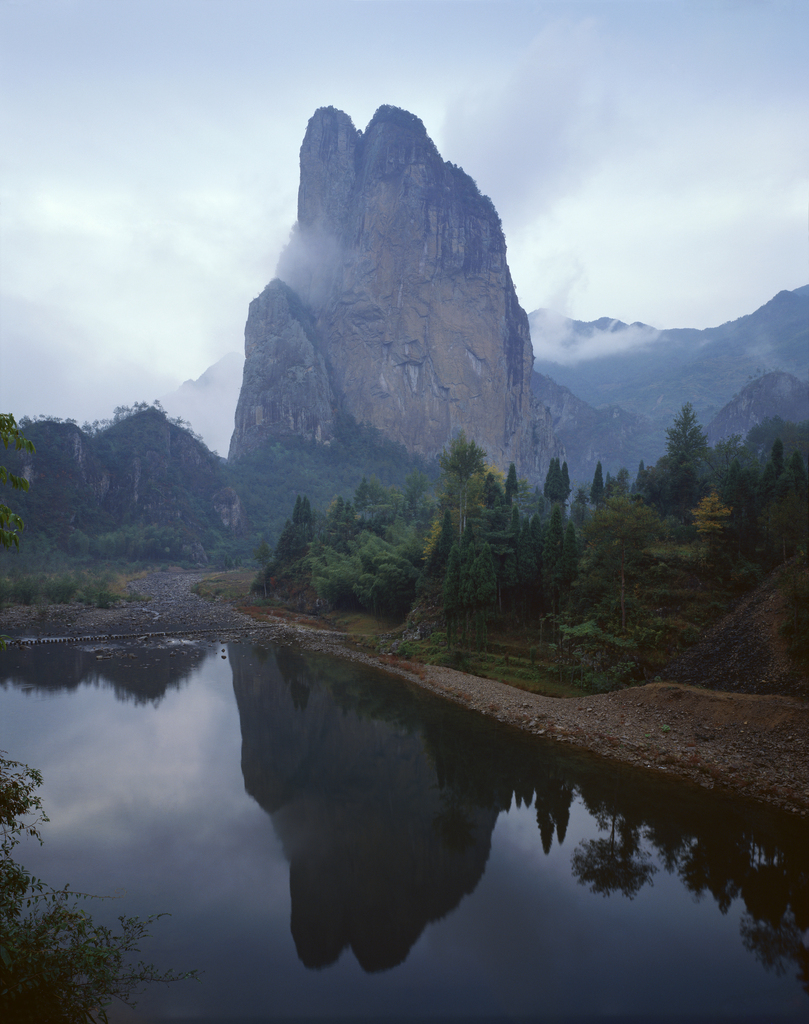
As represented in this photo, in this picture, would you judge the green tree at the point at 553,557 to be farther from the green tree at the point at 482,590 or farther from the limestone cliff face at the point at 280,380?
the limestone cliff face at the point at 280,380

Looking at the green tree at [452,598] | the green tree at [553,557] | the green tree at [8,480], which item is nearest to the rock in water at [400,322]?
the green tree at [452,598]

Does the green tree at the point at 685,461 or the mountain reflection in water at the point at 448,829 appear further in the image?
the green tree at the point at 685,461

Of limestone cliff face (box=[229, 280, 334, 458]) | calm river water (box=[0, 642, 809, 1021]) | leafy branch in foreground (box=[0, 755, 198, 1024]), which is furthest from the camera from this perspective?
limestone cliff face (box=[229, 280, 334, 458])

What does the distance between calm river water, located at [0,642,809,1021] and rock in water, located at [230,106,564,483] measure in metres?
128

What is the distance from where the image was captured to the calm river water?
28.8 feet

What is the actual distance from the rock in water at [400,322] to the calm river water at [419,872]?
420 feet

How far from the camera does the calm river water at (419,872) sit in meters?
8.79

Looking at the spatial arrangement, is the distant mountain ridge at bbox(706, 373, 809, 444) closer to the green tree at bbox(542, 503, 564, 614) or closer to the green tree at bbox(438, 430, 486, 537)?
the green tree at bbox(438, 430, 486, 537)

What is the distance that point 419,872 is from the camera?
39.4 ft

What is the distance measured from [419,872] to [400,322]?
143 m

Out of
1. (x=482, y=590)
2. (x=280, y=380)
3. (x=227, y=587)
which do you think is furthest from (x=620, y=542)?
(x=280, y=380)

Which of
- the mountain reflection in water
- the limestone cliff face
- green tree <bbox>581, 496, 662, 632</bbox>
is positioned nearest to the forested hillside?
green tree <bbox>581, 496, 662, 632</bbox>

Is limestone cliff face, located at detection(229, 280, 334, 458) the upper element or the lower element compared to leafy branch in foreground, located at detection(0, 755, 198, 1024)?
upper

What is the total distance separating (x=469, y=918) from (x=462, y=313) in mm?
150905
